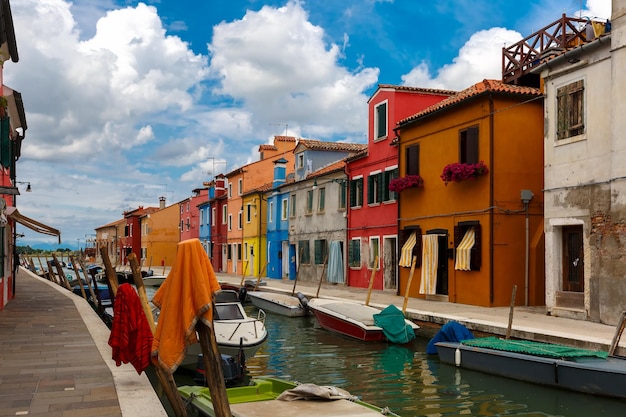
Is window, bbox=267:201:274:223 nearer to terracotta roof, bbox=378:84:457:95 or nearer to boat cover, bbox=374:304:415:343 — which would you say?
terracotta roof, bbox=378:84:457:95

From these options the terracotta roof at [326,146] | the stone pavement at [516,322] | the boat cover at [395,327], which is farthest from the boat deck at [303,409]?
the terracotta roof at [326,146]

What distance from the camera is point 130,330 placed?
720cm

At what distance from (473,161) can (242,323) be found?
9965 millimetres

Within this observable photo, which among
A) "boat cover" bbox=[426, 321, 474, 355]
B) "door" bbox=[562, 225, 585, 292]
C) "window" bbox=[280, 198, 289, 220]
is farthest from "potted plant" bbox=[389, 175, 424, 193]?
"window" bbox=[280, 198, 289, 220]

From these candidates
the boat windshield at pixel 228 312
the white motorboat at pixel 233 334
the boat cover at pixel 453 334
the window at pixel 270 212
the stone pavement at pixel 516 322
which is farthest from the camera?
the window at pixel 270 212

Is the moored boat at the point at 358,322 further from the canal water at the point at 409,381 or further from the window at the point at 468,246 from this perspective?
the window at the point at 468,246

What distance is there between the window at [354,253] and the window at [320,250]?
3128 millimetres

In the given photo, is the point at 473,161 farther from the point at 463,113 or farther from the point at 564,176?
the point at 564,176

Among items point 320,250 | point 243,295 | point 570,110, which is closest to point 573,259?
point 570,110

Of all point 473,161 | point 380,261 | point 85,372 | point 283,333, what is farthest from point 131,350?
point 380,261

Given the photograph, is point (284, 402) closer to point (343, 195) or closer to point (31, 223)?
point (31, 223)

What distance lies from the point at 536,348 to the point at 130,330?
796cm

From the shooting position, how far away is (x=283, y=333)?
19.2 meters

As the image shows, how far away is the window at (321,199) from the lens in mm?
32750
